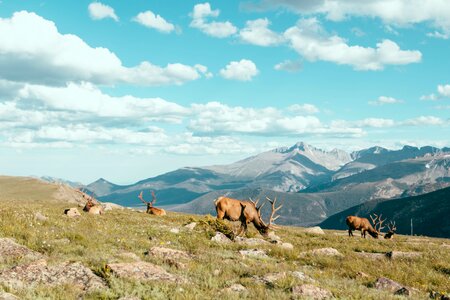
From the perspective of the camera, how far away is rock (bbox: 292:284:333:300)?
9655mm

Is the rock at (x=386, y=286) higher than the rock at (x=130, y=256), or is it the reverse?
the rock at (x=130, y=256)

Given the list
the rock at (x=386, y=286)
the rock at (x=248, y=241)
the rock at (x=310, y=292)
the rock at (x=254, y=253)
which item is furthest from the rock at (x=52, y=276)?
the rock at (x=248, y=241)

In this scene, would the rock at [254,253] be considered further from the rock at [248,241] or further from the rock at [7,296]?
the rock at [7,296]

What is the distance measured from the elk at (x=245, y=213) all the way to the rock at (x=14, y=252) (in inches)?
497

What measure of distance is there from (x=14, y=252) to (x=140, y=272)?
4.65 metres

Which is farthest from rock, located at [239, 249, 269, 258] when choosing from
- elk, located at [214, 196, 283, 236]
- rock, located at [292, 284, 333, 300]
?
rock, located at [292, 284, 333, 300]

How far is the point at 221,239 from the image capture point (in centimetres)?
2014

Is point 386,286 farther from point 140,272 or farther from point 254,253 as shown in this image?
point 140,272

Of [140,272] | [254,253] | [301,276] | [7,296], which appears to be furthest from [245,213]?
[7,296]

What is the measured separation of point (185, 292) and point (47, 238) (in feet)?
27.1

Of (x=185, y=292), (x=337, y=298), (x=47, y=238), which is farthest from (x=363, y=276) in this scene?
(x=47, y=238)

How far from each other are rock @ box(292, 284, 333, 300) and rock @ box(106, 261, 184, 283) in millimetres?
2982

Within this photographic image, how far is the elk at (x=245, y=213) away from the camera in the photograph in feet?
81.2

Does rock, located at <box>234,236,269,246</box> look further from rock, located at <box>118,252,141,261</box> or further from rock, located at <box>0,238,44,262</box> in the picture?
rock, located at <box>0,238,44,262</box>
